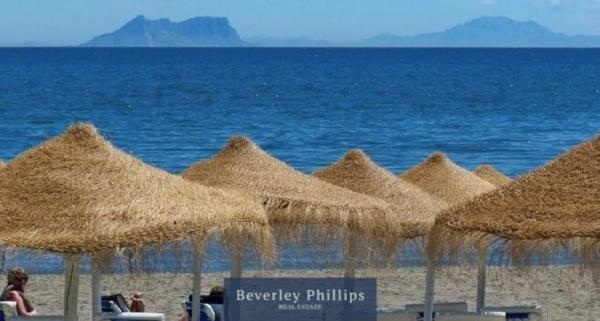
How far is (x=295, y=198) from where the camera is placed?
978 cm

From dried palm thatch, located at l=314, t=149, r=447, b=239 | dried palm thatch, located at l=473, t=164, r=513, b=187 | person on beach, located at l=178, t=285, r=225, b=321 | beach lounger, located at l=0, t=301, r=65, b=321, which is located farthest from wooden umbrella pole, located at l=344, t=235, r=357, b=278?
dried palm thatch, located at l=473, t=164, r=513, b=187

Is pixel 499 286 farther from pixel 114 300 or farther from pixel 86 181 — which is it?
pixel 86 181

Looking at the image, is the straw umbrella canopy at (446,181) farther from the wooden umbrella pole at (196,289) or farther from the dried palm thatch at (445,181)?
the wooden umbrella pole at (196,289)

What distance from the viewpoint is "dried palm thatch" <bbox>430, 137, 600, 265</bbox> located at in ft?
23.0

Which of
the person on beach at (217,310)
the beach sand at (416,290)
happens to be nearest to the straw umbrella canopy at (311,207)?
the person on beach at (217,310)

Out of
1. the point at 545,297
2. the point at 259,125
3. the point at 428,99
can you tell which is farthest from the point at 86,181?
the point at 428,99

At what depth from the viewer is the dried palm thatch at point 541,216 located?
7.02 metres

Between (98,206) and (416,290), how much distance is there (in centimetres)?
860

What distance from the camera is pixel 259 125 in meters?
52.1

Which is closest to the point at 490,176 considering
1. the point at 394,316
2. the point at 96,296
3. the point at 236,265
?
the point at 394,316

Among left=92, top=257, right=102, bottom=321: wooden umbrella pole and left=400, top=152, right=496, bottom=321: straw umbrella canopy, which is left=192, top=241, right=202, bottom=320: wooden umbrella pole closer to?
left=92, top=257, right=102, bottom=321: wooden umbrella pole

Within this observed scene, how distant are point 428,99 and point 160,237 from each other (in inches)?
2445

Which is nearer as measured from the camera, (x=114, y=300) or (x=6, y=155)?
(x=114, y=300)

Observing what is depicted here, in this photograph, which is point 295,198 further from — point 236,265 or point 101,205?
point 101,205
